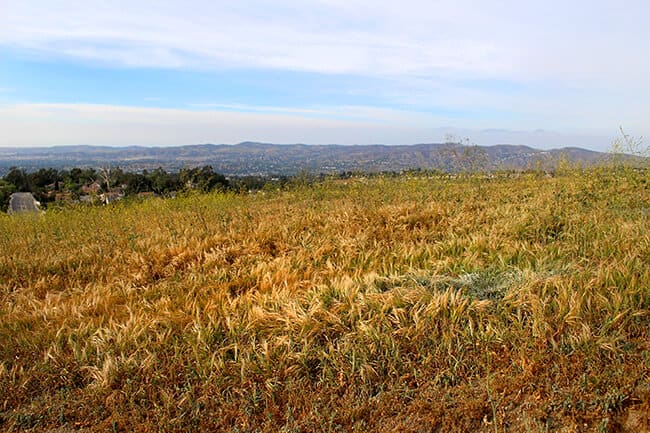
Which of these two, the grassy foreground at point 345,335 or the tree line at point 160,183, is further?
the tree line at point 160,183

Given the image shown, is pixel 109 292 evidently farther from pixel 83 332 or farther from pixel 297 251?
pixel 297 251

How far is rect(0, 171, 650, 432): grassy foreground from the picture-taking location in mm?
2262

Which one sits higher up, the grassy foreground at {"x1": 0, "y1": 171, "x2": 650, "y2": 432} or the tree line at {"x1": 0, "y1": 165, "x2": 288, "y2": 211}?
the tree line at {"x1": 0, "y1": 165, "x2": 288, "y2": 211}

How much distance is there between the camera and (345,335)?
9.37ft

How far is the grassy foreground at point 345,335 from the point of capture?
2.26m

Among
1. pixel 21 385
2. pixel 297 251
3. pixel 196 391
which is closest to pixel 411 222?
pixel 297 251

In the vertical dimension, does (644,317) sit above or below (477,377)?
above

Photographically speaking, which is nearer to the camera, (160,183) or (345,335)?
(345,335)

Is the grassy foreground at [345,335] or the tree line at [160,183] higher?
the tree line at [160,183]

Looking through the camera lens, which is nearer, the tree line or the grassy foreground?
the grassy foreground

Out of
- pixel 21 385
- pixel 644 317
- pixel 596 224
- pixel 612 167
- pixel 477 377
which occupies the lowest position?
pixel 21 385

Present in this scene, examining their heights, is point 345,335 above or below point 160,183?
below

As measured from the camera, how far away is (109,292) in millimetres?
4027

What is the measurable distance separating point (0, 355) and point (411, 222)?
484 centimetres
